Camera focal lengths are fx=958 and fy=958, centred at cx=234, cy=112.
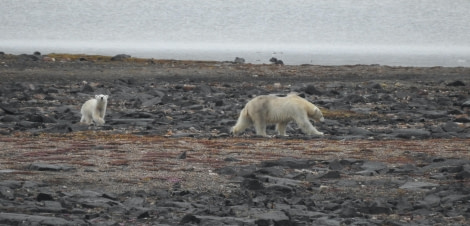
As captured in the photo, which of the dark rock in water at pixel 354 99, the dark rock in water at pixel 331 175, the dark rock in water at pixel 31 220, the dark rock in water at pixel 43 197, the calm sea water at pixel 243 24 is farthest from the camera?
the calm sea water at pixel 243 24

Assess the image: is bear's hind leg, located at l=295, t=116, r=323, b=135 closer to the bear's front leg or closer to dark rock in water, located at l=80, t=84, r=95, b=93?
the bear's front leg

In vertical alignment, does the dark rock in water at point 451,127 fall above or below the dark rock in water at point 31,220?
above

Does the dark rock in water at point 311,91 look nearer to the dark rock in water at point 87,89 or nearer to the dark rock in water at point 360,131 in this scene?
the dark rock in water at point 87,89

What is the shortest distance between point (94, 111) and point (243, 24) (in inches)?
3694

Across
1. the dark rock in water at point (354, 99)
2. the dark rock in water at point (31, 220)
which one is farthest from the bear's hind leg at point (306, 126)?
the dark rock in water at point (31, 220)

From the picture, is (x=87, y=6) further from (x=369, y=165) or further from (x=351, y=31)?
(x=369, y=165)

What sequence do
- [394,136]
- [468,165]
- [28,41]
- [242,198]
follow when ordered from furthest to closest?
[28,41] → [394,136] → [468,165] → [242,198]

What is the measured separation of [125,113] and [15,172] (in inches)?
373

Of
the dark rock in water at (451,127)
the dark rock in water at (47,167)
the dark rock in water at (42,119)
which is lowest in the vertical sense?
the dark rock in water at (42,119)

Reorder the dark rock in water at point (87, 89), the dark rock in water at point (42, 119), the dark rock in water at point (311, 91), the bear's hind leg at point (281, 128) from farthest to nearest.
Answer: the dark rock in water at point (311, 91), the dark rock in water at point (87, 89), the dark rock in water at point (42, 119), the bear's hind leg at point (281, 128)

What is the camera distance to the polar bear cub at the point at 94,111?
20.5 m

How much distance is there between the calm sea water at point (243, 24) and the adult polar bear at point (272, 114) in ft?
241

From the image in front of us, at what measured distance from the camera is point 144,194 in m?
11.7

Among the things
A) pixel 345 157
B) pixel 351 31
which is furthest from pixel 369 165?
pixel 351 31
